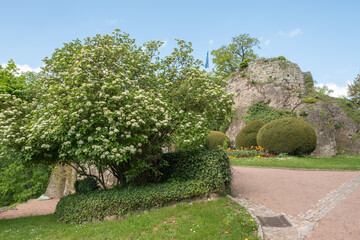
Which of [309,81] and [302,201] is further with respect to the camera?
[309,81]

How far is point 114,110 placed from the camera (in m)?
5.74

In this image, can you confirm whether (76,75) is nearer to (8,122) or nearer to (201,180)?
(8,122)

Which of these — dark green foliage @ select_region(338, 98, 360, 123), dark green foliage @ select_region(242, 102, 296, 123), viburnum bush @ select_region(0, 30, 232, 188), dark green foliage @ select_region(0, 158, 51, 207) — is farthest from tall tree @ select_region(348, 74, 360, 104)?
dark green foliage @ select_region(0, 158, 51, 207)

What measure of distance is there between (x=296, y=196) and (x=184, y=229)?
4.21 metres

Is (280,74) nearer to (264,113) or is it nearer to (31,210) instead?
(264,113)

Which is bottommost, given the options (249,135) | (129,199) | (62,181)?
(62,181)

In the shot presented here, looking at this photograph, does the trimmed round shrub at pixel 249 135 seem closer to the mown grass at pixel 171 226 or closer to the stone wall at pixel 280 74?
the stone wall at pixel 280 74

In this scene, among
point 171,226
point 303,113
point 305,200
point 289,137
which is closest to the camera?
point 171,226

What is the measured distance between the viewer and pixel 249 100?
22641 millimetres

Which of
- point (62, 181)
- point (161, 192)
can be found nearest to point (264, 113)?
point (62, 181)

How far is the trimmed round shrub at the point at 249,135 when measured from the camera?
18.3m

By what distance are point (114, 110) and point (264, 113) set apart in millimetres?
17457

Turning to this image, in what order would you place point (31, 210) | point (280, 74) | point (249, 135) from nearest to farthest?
point (31, 210) < point (249, 135) < point (280, 74)

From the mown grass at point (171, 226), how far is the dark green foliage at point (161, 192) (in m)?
0.25
